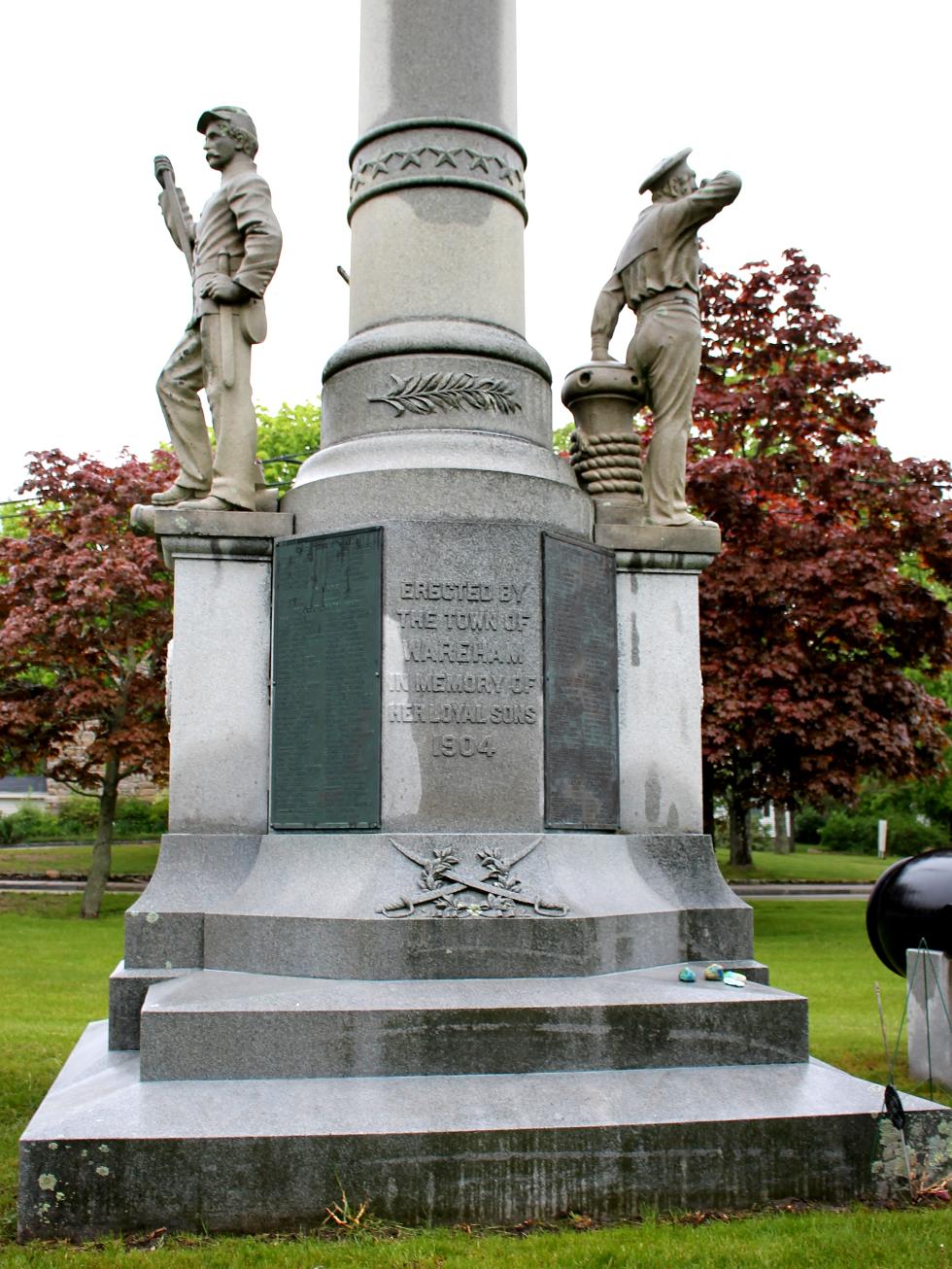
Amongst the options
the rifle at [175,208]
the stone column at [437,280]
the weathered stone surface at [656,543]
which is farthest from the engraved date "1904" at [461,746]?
the rifle at [175,208]

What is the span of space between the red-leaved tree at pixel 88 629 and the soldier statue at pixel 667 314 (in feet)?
53.6

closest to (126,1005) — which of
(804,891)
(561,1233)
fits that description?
(561,1233)

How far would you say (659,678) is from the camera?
8109mm

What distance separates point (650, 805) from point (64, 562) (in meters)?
18.2

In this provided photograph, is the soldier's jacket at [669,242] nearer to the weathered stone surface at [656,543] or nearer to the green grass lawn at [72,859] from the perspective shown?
the weathered stone surface at [656,543]

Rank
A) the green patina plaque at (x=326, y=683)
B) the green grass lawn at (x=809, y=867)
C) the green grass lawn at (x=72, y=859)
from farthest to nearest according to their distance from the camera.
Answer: the green grass lawn at (x=809, y=867), the green grass lawn at (x=72, y=859), the green patina plaque at (x=326, y=683)

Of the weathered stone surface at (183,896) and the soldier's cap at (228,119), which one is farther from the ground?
the soldier's cap at (228,119)

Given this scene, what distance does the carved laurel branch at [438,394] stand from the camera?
7.93 meters

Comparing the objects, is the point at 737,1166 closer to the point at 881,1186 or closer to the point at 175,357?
the point at 881,1186

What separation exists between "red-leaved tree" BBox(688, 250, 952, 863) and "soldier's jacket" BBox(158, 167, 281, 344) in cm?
1321

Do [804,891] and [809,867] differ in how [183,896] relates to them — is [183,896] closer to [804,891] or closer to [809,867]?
[804,891]

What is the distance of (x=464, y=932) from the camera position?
6.56m

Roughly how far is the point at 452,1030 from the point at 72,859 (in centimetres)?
3367

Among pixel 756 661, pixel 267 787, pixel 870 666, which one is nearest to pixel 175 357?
pixel 267 787
